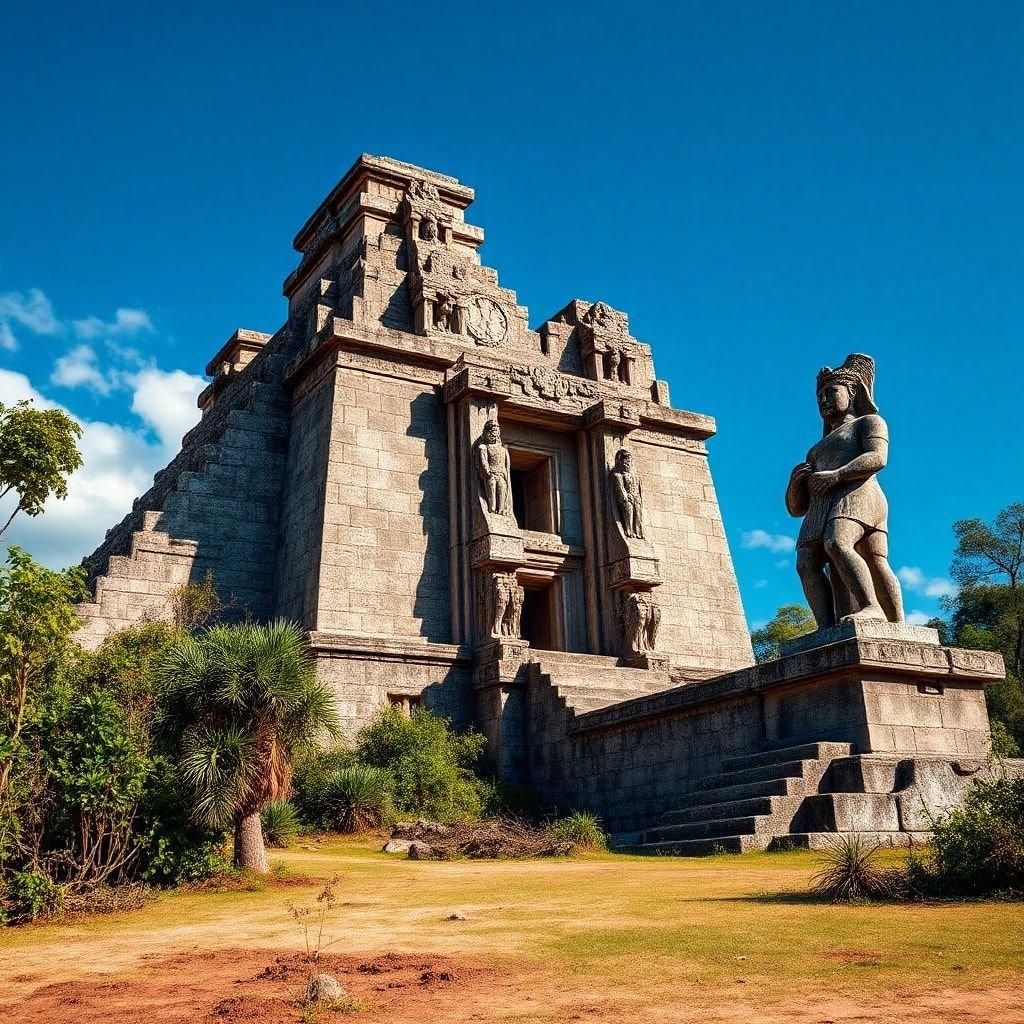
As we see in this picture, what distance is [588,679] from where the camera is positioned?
20469mm

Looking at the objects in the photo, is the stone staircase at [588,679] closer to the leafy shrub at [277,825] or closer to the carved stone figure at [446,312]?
the leafy shrub at [277,825]

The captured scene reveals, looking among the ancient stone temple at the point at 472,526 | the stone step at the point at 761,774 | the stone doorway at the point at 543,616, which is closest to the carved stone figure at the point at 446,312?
the ancient stone temple at the point at 472,526

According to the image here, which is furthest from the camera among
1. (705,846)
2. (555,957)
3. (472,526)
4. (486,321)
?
(486,321)

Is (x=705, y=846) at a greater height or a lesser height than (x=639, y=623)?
lesser

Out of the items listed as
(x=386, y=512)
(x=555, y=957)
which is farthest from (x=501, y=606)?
(x=555, y=957)

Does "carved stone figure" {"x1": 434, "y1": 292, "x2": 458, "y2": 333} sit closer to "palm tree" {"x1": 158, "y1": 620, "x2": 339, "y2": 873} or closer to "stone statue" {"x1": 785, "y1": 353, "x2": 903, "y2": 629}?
"stone statue" {"x1": 785, "y1": 353, "x2": 903, "y2": 629}

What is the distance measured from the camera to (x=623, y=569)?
898 inches

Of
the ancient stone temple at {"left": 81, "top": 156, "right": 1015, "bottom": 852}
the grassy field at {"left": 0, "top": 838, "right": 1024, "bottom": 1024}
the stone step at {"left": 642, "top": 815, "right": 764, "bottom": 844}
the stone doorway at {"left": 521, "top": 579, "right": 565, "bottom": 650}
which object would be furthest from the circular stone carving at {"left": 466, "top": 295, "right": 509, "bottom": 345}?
the grassy field at {"left": 0, "top": 838, "right": 1024, "bottom": 1024}

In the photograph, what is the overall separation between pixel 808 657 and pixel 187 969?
8.99 m

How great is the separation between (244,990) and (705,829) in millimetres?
7869

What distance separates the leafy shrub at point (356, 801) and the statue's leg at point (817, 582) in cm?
715

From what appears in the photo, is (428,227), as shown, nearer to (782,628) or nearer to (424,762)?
(424,762)

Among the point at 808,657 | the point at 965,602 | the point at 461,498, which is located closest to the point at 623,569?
the point at 461,498

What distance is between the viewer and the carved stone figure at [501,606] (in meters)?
21.0
